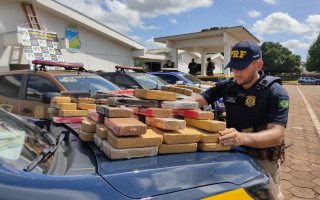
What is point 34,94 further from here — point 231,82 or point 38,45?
point 38,45

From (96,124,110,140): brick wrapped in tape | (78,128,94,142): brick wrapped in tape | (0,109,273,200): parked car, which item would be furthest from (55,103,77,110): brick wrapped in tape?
(96,124,110,140): brick wrapped in tape

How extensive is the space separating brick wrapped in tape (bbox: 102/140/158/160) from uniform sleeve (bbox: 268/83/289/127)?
1.06 meters

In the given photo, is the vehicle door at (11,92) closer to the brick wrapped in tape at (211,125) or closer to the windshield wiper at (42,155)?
the windshield wiper at (42,155)

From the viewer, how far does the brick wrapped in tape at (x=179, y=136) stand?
148 cm

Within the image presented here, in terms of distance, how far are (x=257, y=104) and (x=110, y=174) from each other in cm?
143

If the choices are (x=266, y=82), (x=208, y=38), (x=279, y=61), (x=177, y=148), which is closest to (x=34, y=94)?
(x=177, y=148)

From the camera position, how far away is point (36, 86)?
4.21 meters

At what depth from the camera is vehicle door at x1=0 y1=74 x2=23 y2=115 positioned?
4222 mm

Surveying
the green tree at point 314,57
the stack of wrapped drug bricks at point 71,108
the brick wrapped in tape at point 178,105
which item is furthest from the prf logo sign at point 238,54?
the green tree at point 314,57

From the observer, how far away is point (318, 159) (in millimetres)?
4352

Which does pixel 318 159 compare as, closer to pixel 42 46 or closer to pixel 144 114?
pixel 144 114

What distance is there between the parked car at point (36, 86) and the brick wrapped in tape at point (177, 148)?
9.68 ft

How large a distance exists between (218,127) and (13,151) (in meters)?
1.29

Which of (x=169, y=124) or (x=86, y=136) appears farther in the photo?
(x=86, y=136)
